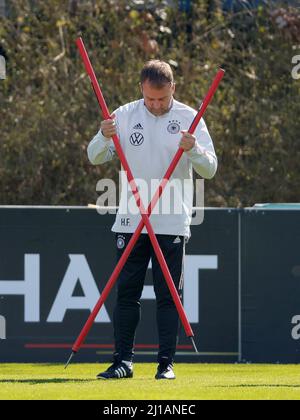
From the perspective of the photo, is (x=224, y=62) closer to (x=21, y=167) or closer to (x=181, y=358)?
(x=21, y=167)

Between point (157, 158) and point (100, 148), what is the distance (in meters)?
0.36

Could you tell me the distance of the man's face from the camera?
7480 millimetres

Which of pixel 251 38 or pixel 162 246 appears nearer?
pixel 162 246

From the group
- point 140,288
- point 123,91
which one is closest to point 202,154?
point 140,288

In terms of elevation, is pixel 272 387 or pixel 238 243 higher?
pixel 238 243

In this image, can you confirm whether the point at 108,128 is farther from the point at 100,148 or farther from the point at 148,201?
the point at 148,201

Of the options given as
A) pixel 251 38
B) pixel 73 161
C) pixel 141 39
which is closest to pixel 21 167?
pixel 73 161

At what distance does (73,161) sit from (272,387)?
7.52m

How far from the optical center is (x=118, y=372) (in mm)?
7672

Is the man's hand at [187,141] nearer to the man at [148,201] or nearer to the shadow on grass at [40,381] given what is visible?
the man at [148,201]

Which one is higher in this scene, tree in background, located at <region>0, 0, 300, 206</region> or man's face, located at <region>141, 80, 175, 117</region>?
tree in background, located at <region>0, 0, 300, 206</region>

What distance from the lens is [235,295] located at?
9648mm

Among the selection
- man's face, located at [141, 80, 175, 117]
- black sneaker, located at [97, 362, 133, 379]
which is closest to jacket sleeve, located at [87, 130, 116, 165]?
man's face, located at [141, 80, 175, 117]

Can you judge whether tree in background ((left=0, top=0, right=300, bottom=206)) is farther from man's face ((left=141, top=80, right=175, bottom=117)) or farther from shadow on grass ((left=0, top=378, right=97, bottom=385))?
shadow on grass ((left=0, top=378, right=97, bottom=385))
